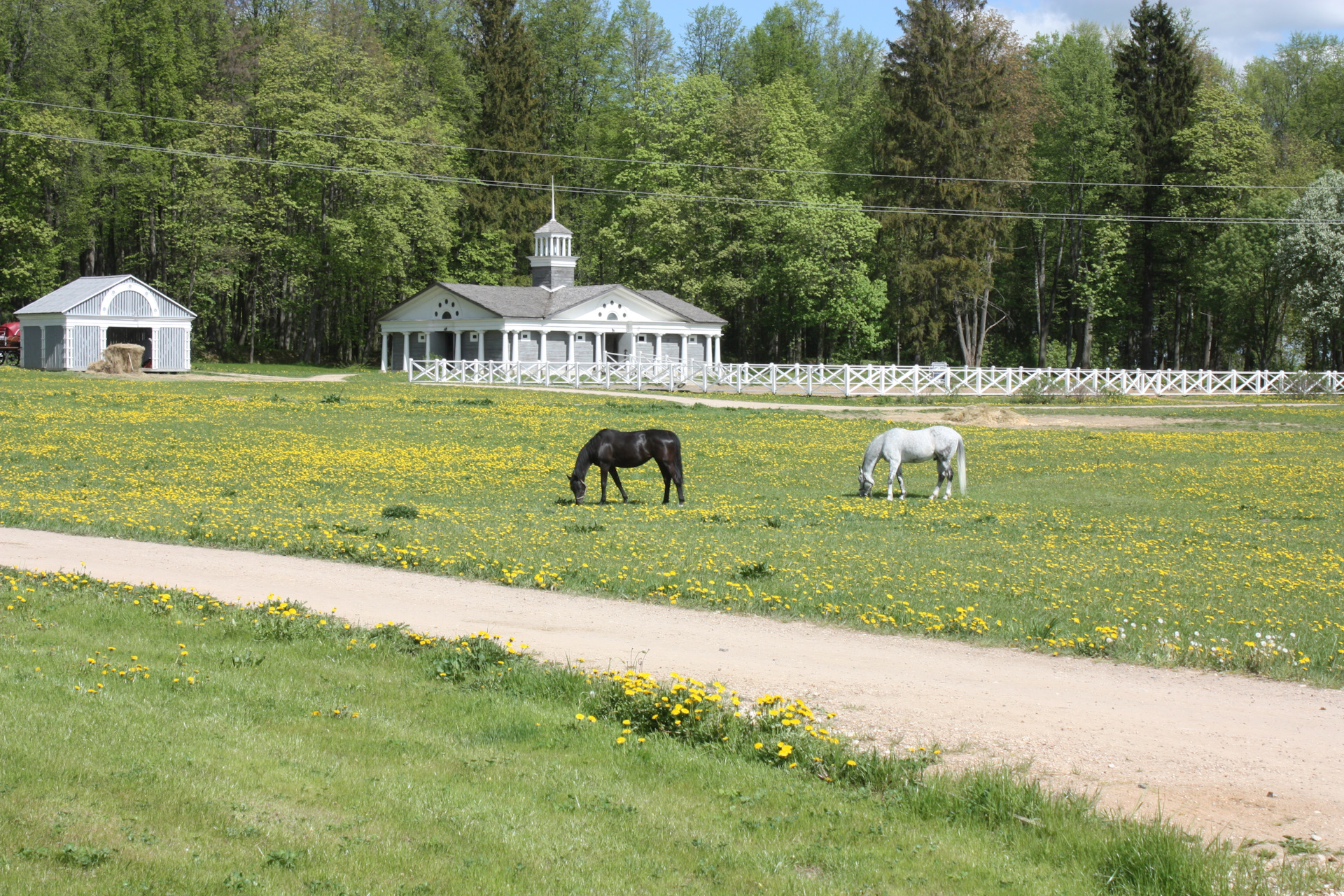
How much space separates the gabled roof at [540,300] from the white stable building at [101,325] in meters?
15.4

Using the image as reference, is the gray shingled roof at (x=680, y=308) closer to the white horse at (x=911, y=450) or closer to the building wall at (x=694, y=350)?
the building wall at (x=694, y=350)

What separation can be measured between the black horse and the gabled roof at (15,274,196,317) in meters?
46.1

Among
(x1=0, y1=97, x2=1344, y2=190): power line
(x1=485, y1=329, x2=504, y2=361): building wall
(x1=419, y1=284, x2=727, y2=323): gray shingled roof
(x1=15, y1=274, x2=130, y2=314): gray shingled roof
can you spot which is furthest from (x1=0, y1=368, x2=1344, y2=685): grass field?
(x1=0, y1=97, x2=1344, y2=190): power line

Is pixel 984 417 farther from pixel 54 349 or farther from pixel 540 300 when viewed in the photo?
pixel 54 349

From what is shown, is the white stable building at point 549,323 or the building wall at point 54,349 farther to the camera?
the white stable building at point 549,323

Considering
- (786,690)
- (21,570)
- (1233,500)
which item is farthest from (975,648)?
(1233,500)

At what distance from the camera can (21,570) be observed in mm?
13242

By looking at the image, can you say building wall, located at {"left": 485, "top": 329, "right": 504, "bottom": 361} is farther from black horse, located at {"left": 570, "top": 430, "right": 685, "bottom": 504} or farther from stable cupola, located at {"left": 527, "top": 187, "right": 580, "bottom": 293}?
black horse, located at {"left": 570, "top": 430, "right": 685, "bottom": 504}

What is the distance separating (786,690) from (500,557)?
251 inches

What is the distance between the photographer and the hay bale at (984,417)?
145 feet

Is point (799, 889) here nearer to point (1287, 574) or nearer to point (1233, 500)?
point (1287, 574)

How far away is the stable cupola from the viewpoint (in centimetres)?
7700

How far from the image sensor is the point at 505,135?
84750 mm

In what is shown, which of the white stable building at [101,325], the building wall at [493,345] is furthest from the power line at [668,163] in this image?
the building wall at [493,345]
